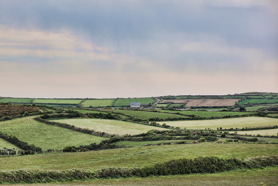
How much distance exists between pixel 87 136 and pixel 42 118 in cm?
2252

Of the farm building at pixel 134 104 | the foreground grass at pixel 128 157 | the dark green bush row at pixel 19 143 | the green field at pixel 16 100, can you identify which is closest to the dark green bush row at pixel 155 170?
the foreground grass at pixel 128 157

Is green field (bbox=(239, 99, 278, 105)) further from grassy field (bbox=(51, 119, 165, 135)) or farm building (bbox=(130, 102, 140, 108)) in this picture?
grassy field (bbox=(51, 119, 165, 135))

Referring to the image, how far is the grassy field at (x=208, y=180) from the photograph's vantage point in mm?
29094

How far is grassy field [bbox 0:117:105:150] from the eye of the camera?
199ft

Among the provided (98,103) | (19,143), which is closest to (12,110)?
(19,143)

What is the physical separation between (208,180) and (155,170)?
4.98 meters

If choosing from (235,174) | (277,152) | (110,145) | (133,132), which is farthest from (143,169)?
(133,132)

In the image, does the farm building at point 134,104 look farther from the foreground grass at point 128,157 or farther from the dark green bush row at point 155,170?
the dark green bush row at point 155,170

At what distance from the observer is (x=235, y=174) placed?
32.7m

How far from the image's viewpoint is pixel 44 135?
67188 millimetres

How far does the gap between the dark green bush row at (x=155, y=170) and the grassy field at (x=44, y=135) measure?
27024 mm

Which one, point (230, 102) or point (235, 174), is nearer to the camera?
point (235, 174)

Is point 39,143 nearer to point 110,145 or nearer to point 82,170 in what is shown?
point 110,145

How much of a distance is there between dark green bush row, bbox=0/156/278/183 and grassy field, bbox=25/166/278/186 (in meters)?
0.83
